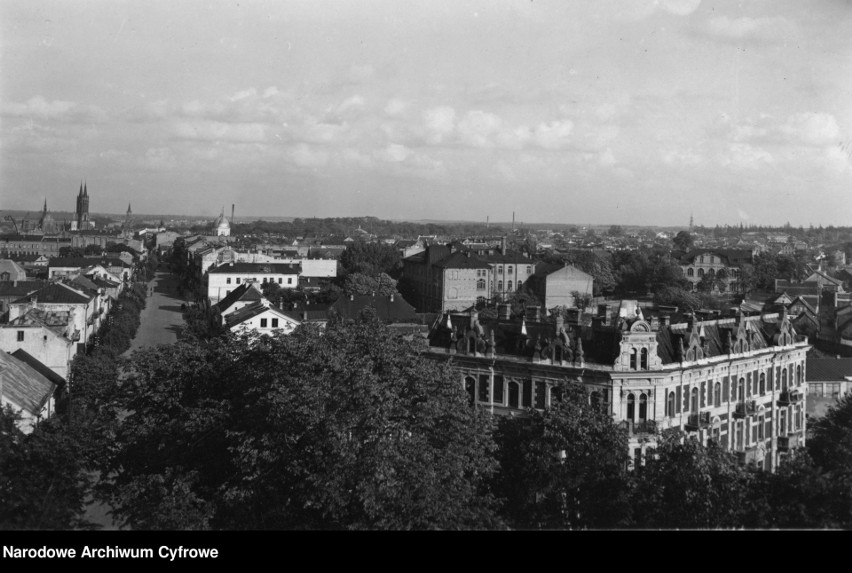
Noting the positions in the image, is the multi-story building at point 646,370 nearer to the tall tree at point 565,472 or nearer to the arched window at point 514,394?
the arched window at point 514,394

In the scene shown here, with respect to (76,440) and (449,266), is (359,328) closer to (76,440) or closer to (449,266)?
(76,440)

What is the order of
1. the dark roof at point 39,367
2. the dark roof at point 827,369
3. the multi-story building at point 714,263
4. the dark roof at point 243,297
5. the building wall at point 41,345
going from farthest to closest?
the multi-story building at point 714,263, the dark roof at point 243,297, the dark roof at point 827,369, the building wall at point 41,345, the dark roof at point 39,367

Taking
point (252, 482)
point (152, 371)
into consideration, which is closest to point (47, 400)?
Result: point (152, 371)

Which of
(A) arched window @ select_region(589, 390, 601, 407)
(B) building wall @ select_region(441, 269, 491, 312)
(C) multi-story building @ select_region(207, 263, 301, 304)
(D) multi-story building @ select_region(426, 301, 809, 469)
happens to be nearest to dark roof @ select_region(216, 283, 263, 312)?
(C) multi-story building @ select_region(207, 263, 301, 304)

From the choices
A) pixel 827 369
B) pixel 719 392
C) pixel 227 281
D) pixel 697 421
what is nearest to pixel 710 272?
pixel 227 281

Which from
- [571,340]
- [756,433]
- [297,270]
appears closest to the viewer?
[571,340]

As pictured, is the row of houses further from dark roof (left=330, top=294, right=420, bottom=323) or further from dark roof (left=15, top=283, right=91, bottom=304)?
dark roof (left=330, top=294, right=420, bottom=323)

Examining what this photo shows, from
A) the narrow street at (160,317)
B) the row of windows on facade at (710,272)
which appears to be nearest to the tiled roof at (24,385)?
the narrow street at (160,317)
